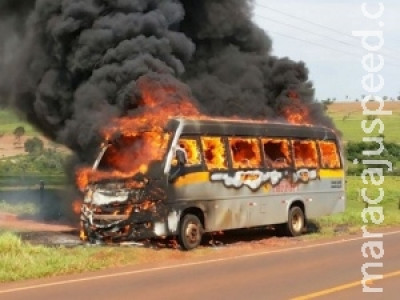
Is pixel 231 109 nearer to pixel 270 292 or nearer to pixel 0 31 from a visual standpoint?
pixel 0 31

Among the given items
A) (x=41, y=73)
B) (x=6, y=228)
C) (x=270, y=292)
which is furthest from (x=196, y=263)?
(x=41, y=73)

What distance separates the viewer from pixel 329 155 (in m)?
19.9

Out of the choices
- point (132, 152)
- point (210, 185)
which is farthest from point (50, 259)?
point (210, 185)

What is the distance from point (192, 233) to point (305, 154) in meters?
5.12

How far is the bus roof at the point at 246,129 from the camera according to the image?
15.1 m

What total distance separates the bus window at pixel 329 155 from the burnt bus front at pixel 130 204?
6.16m

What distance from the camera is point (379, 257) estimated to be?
1358 cm

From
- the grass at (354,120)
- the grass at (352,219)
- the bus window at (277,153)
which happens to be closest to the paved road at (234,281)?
the bus window at (277,153)

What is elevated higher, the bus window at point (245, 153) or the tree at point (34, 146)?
the tree at point (34, 146)

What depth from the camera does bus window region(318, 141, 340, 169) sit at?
1955 centimetres

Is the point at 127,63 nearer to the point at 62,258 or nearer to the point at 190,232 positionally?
the point at 190,232

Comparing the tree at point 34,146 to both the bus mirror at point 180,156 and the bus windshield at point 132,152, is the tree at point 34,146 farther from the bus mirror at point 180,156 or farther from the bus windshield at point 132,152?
the bus mirror at point 180,156

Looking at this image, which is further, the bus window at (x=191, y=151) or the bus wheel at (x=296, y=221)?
the bus wheel at (x=296, y=221)

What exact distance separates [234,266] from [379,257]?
9.73ft
